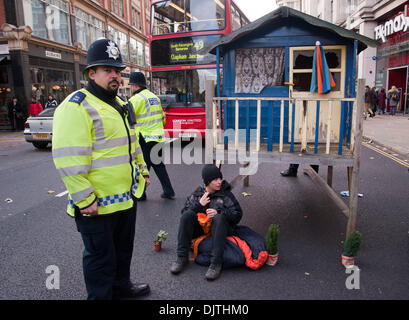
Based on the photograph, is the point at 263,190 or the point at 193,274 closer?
the point at 193,274

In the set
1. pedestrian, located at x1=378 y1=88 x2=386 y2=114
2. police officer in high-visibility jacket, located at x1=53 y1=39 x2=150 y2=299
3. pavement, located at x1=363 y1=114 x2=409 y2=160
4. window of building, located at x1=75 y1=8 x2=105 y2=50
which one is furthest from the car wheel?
pedestrian, located at x1=378 y1=88 x2=386 y2=114

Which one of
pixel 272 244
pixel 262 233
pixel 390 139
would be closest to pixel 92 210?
pixel 272 244

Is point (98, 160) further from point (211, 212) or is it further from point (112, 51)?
point (211, 212)

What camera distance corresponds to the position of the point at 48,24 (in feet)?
74.3

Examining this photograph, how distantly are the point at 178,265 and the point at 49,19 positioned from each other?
23684 mm

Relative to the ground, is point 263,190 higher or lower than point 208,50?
lower

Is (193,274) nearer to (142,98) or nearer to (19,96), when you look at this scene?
(142,98)

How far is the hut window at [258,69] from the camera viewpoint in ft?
16.6

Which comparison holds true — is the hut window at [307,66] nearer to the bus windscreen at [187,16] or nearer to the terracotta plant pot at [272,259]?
the terracotta plant pot at [272,259]

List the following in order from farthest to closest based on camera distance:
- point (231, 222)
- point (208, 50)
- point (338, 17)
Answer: point (338, 17)
point (208, 50)
point (231, 222)

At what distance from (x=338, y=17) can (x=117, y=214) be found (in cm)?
3323
